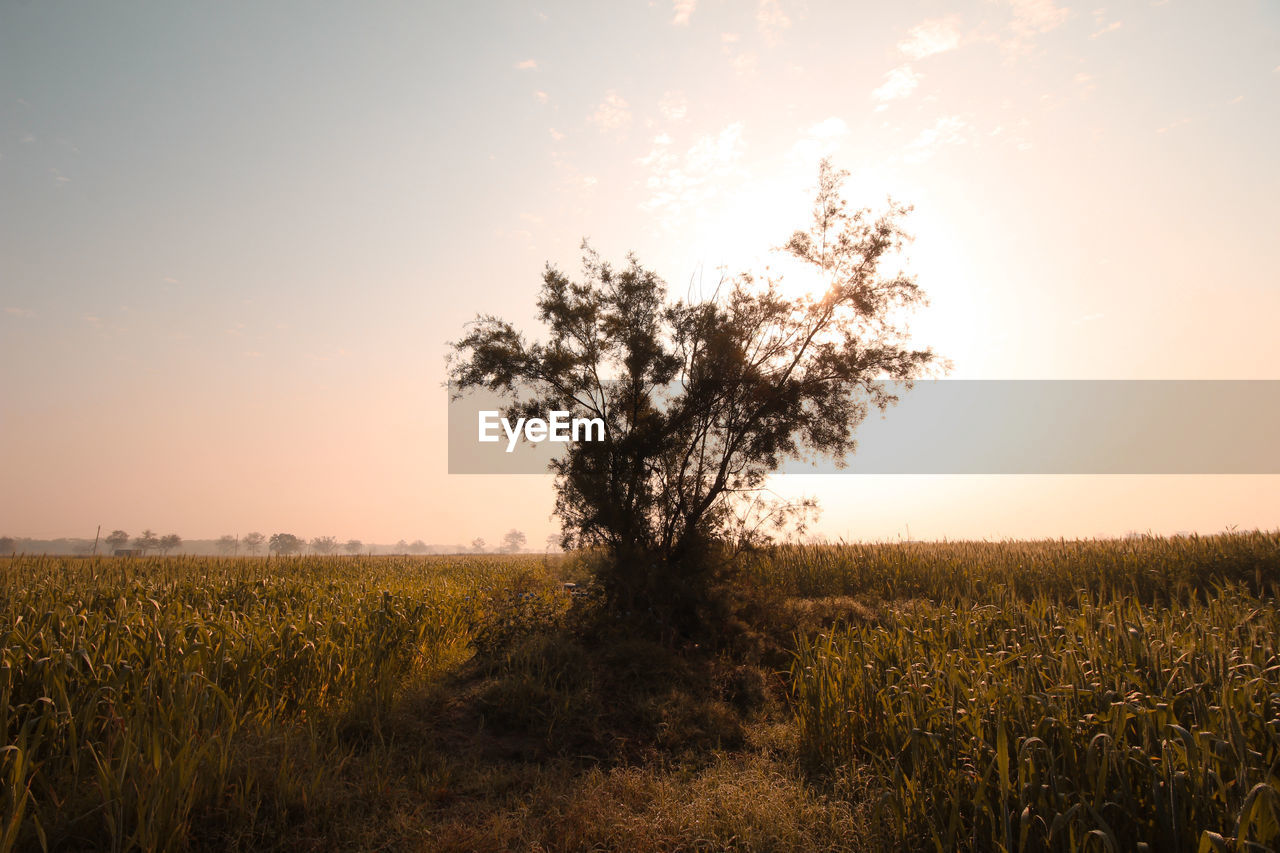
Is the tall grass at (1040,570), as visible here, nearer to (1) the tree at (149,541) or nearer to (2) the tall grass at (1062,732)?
(2) the tall grass at (1062,732)

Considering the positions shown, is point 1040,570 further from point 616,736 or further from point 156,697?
point 156,697

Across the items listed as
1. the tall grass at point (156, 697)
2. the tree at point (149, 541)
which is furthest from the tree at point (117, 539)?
the tall grass at point (156, 697)

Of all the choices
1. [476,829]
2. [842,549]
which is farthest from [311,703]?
[842,549]

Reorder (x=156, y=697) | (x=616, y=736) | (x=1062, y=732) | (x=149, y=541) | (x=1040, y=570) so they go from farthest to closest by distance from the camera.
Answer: (x=149, y=541) → (x=1040, y=570) → (x=616, y=736) → (x=156, y=697) → (x=1062, y=732)

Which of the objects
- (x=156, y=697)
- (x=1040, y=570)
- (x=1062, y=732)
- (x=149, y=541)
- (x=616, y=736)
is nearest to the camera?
(x=1062, y=732)

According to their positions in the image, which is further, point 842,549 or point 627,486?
point 842,549

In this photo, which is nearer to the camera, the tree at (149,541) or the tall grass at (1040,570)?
the tall grass at (1040,570)

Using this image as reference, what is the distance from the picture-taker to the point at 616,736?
770 centimetres

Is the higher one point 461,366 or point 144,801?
point 461,366

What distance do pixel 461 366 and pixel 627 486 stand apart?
472 centimetres

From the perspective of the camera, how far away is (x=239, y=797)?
456 cm

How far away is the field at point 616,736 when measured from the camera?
4.05m

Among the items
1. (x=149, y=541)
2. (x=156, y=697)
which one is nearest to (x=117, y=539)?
(x=149, y=541)

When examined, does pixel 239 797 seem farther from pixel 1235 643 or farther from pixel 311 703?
pixel 1235 643
